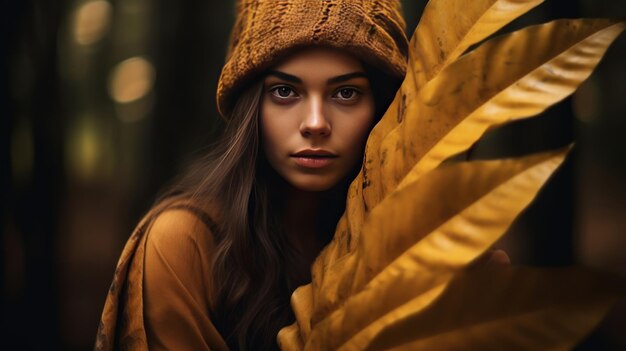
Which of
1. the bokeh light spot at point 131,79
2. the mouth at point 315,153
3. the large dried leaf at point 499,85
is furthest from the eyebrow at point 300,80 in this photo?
the bokeh light spot at point 131,79

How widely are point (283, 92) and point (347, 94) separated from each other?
0.10 m

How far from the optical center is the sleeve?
2.44 feet

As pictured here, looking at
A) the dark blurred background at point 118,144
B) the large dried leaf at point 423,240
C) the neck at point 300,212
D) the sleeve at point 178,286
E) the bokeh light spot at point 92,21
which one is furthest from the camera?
the bokeh light spot at point 92,21

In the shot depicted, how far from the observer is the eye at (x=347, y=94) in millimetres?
819

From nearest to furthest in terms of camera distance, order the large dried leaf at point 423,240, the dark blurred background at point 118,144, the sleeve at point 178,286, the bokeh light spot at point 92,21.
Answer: the large dried leaf at point 423,240 → the sleeve at point 178,286 → the dark blurred background at point 118,144 → the bokeh light spot at point 92,21

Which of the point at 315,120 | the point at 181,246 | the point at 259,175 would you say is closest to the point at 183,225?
the point at 181,246

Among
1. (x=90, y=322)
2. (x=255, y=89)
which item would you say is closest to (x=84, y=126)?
(x=90, y=322)

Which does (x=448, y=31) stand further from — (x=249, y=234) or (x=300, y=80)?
(x=249, y=234)

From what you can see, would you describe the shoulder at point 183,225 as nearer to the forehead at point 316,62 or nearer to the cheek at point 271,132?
the cheek at point 271,132

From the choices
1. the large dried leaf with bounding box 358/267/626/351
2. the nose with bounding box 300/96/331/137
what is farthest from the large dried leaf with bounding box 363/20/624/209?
the nose with bounding box 300/96/331/137

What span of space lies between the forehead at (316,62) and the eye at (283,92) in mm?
30

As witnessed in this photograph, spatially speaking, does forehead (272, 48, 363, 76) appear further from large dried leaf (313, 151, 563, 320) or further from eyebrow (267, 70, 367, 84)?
large dried leaf (313, 151, 563, 320)

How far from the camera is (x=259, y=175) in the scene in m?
0.92

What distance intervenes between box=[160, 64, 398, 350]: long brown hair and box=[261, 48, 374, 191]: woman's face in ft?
0.14
